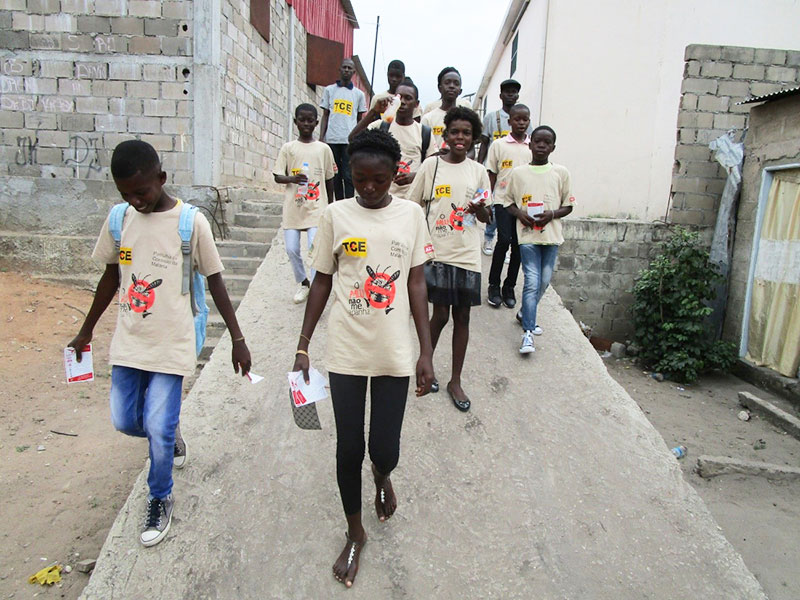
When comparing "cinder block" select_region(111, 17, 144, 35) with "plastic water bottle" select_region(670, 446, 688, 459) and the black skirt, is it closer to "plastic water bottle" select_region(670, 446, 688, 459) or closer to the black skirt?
the black skirt

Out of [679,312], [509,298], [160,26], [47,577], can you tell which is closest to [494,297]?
[509,298]

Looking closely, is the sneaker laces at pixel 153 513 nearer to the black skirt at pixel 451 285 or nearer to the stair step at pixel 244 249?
the black skirt at pixel 451 285

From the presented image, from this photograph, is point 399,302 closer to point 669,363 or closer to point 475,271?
point 475,271

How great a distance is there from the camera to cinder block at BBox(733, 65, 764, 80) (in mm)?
7398

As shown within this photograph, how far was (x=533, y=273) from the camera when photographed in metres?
4.39

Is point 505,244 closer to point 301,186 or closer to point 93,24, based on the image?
point 301,186

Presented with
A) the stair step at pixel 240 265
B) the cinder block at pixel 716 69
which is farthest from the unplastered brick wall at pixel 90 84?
the cinder block at pixel 716 69

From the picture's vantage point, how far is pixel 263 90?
375 inches

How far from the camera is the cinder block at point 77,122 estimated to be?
23.9 ft

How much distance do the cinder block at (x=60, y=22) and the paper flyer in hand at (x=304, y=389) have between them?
742 cm

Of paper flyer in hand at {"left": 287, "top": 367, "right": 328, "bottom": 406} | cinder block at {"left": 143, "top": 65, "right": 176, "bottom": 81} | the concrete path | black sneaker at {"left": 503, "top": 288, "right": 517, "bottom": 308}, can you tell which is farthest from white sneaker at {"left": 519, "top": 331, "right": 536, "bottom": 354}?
cinder block at {"left": 143, "top": 65, "right": 176, "bottom": 81}

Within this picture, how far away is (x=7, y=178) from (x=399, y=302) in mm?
7453

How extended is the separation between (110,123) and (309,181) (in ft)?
13.6

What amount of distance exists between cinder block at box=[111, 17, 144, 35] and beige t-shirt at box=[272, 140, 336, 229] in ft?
12.8
